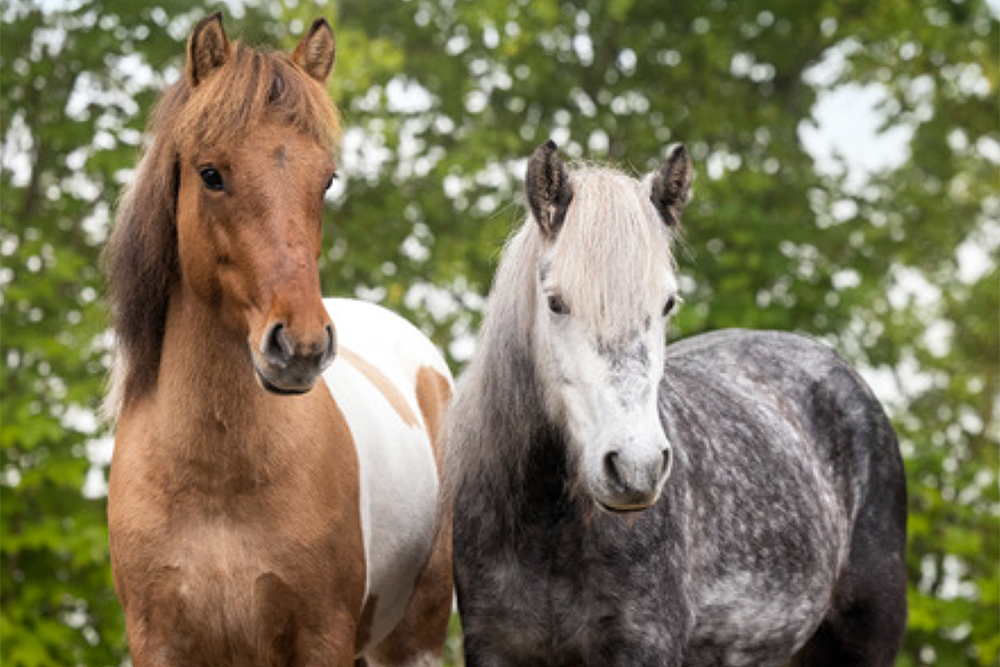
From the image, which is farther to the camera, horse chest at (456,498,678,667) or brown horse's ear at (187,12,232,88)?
horse chest at (456,498,678,667)

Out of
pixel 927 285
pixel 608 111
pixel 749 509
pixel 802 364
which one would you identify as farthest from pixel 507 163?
pixel 749 509

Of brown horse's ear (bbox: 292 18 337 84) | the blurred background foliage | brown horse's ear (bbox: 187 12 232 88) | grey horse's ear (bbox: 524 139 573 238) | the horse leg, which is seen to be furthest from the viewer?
the blurred background foliage

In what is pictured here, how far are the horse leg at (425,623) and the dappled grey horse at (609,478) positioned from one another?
75 cm

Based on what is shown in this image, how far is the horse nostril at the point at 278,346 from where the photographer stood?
3.54 metres

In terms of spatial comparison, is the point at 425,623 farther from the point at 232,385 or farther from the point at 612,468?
the point at 612,468

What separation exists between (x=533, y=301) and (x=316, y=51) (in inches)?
37.3

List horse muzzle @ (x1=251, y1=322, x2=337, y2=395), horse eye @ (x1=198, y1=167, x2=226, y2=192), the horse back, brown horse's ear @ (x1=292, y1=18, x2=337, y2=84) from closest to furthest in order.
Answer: horse muzzle @ (x1=251, y1=322, x2=337, y2=395), horse eye @ (x1=198, y1=167, x2=226, y2=192), brown horse's ear @ (x1=292, y1=18, x2=337, y2=84), the horse back

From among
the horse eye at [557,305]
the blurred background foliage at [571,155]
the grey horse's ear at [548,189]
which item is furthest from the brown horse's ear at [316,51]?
the blurred background foliage at [571,155]

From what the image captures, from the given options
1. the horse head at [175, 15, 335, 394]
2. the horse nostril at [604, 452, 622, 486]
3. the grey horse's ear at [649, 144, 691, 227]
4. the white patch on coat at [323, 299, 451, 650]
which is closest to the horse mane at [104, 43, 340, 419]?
the horse head at [175, 15, 335, 394]

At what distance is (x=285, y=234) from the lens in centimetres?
370

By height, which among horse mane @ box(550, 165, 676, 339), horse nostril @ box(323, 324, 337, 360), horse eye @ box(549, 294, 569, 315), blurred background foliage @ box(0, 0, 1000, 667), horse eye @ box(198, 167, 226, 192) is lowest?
blurred background foliage @ box(0, 0, 1000, 667)

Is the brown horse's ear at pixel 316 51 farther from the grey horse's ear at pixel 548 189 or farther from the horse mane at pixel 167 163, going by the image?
the grey horse's ear at pixel 548 189

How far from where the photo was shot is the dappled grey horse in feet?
12.6

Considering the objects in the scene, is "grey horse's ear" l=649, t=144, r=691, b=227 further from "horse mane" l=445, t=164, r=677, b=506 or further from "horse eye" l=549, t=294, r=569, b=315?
"horse eye" l=549, t=294, r=569, b=315
